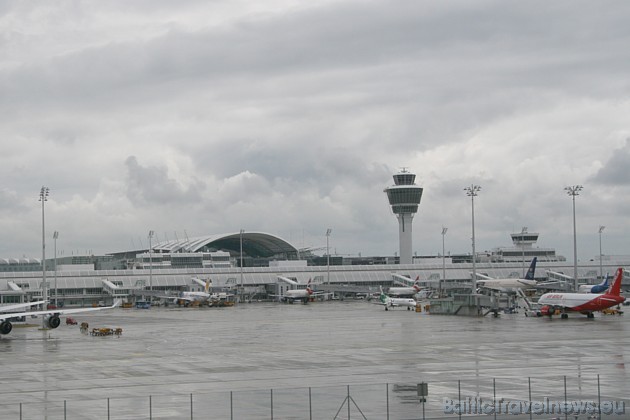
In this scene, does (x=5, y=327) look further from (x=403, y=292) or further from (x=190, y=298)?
(x=403, y=292)

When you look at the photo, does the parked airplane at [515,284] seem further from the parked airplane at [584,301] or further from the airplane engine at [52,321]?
the airplane engine at [52,321]

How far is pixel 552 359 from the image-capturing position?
54969mm

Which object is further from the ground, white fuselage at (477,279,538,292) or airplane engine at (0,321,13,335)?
airplane engine at (0,321,13,335)

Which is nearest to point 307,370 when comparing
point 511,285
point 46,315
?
point 46,315

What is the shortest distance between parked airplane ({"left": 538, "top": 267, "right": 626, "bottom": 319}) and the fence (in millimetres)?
53600

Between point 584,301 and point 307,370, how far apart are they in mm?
55562

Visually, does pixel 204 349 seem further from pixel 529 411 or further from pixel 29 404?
pixel 529 411

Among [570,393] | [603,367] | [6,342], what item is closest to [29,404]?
[570,393]

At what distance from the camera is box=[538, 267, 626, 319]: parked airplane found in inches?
3725

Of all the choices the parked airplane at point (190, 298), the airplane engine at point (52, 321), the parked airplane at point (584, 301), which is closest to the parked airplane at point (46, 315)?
the airplane engine at point (52, 321)

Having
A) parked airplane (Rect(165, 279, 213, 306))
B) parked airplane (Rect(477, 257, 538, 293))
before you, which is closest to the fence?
parked airplane (Rect(477, 257, 538, 293))

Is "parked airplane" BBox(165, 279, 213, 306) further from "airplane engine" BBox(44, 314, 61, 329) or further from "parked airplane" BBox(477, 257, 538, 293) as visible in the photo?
"airplane engine" BBox(44, 314, 61, 329)

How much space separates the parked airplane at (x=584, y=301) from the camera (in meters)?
94.6

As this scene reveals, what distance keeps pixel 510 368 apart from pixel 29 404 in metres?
27.2
